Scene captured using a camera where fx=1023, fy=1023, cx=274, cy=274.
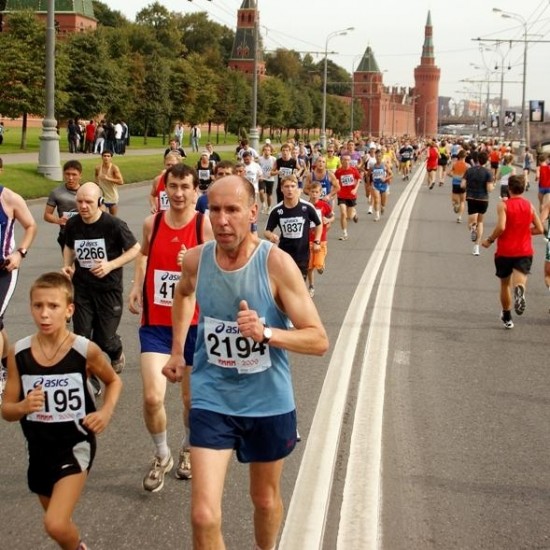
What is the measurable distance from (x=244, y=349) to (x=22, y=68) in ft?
127

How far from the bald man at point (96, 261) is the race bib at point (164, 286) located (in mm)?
1161

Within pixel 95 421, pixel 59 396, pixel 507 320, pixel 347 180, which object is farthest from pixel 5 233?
pixel 347 180

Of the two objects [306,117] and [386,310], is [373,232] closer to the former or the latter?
[386,310]

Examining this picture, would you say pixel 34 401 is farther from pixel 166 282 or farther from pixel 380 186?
pixel 380 186

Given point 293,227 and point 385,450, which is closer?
point 385,450

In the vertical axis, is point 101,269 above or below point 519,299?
above

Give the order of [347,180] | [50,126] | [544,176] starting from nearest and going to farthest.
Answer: [347,180]
[544,176]
[50,126]

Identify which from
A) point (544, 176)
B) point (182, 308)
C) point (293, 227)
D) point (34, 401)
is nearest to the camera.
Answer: point (34, 401)

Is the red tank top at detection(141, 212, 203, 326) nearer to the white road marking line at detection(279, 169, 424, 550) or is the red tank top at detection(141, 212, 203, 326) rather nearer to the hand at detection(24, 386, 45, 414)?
the white road marking line at detection(279, 169, 424, 550)

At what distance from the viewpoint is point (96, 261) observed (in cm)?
760

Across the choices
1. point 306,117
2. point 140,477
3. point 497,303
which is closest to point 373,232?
point 497,303

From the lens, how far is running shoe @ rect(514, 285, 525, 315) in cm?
1119

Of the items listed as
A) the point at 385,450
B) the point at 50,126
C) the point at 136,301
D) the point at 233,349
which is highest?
the point at 50,126

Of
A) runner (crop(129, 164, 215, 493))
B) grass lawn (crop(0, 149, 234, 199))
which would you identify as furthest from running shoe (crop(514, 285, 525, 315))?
grass lawn (crop(0, 149, 234, 199))
